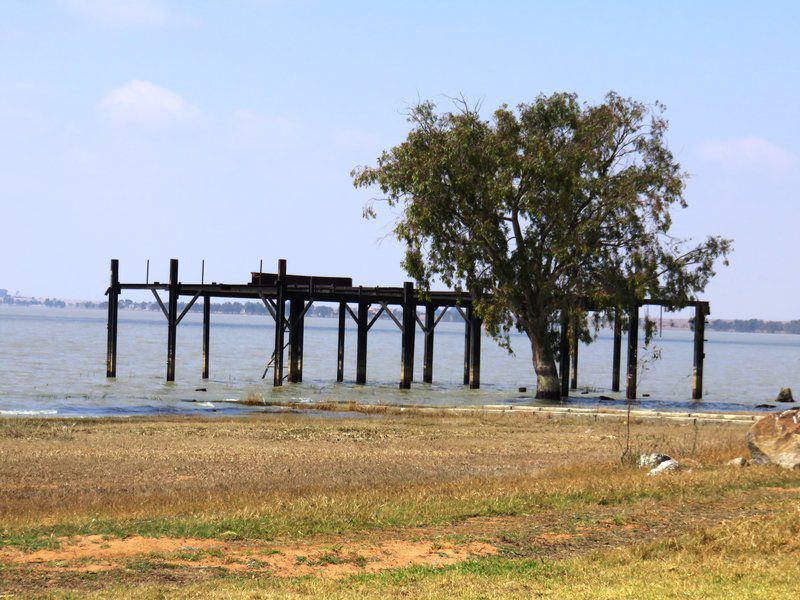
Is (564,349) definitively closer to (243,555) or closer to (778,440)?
(778,440)

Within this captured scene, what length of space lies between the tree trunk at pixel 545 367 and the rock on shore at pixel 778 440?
24.7m

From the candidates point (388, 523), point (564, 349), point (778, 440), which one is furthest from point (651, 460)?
point (564, 349)

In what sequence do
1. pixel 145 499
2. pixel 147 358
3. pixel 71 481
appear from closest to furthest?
1. pixel 145 499
2. pixel 71 481
3. pixel 147 358

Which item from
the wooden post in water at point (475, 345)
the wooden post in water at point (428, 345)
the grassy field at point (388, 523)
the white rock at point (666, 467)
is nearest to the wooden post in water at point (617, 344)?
the wooden post in water at point (475, 345)

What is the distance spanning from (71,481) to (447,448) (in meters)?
9.17

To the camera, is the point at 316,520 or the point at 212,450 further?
the point at 212,450

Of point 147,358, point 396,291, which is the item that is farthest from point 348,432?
point 147,358

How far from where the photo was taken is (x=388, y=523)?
13.5 metres

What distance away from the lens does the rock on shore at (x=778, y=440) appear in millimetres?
17859

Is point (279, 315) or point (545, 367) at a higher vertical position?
point (279, 315)

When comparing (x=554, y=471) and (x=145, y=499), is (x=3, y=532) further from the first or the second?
(x=554, y=471)

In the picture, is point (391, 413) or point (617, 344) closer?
point (391, 413)

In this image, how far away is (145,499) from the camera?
1598 centimetres

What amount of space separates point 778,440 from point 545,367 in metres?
25.9
